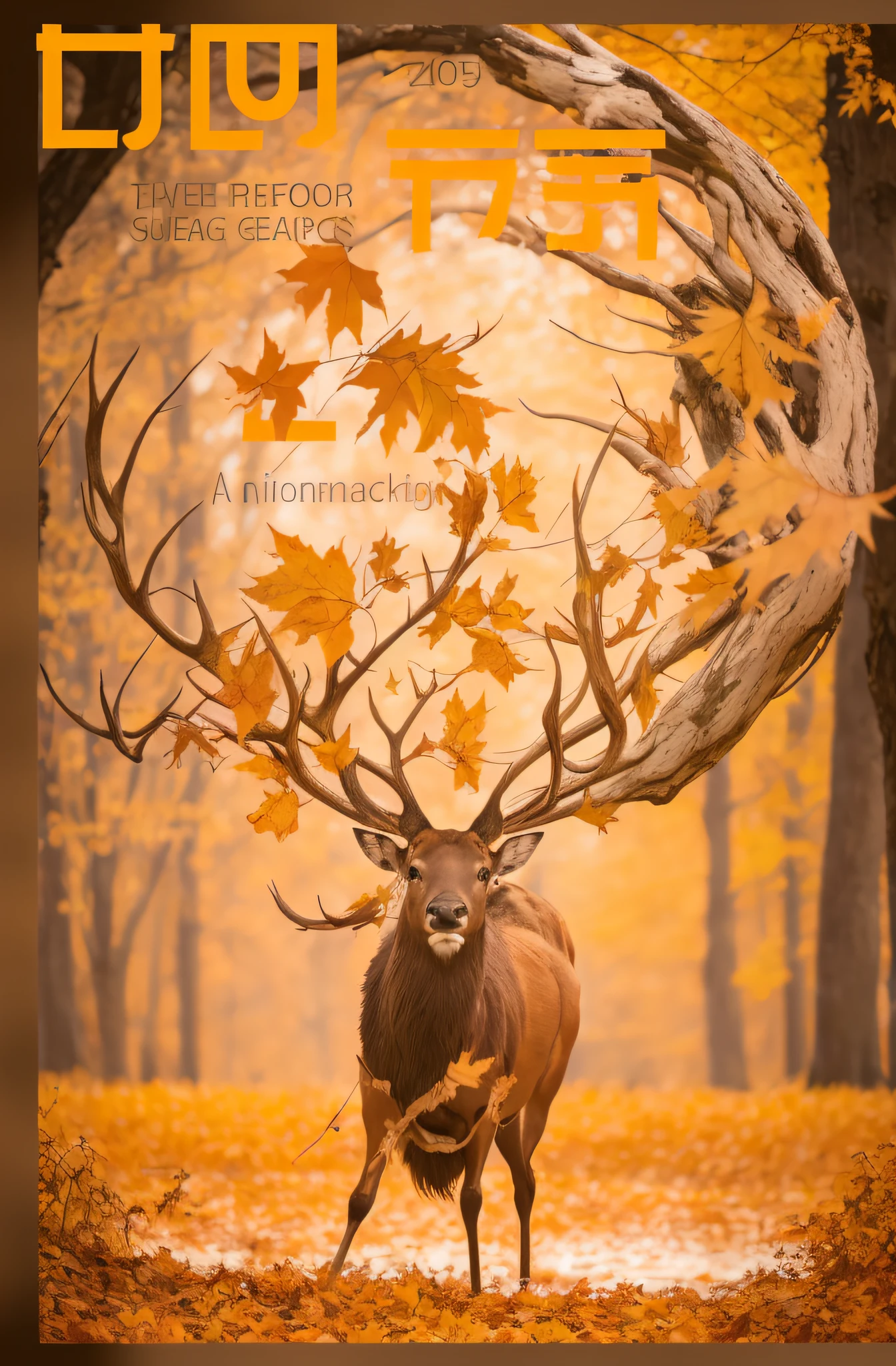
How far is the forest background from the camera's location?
2316 millimetres

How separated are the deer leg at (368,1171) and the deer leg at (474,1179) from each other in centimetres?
19

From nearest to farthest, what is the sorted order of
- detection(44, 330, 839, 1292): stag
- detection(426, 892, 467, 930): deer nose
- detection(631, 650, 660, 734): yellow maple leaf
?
detection(426, 892, 467, 930): deer nose < detection(44, 330, 839, 1292): stag < detection(631, 650, 660, 734): yellow maple leaf

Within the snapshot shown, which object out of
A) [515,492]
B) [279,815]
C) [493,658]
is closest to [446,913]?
[279,815]

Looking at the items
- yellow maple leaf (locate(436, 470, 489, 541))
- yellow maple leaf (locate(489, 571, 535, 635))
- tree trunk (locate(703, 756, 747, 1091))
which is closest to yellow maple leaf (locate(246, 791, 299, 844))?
yellow maple leaf (locate(489, 571, 535, 635))

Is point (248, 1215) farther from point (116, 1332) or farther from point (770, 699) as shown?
point (770, 699)

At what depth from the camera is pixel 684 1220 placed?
7.49 feet

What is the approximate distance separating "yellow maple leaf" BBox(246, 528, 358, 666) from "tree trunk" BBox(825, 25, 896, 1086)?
4.01 ft

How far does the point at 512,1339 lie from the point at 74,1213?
40.6 inches

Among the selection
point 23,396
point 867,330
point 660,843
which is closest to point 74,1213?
point 660,843

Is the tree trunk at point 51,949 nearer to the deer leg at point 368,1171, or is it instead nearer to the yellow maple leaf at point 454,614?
the deer leg at point 368,1171

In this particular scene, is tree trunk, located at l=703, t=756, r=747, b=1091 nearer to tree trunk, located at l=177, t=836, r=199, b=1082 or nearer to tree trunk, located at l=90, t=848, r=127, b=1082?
tree trunk, located at l=177, t=836, r=199, b=1082

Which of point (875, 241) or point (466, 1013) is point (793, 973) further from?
point (875, 241)

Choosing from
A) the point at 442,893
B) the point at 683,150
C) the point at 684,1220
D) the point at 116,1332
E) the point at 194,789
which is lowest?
the point at 116,1332

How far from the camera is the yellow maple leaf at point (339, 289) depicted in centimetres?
232
